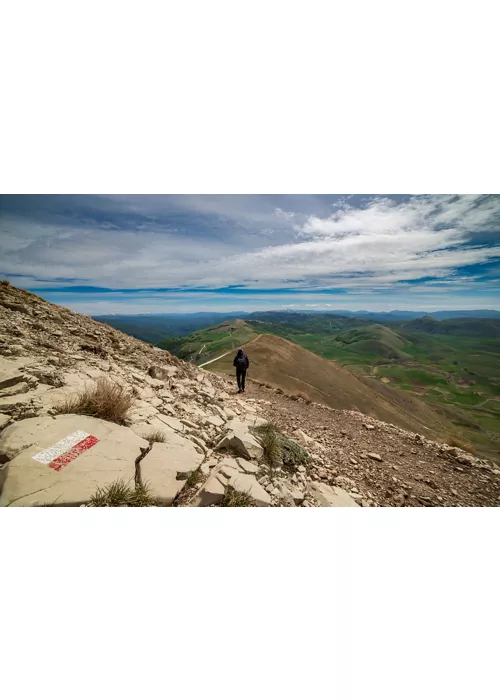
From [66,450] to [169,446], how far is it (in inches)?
36.6

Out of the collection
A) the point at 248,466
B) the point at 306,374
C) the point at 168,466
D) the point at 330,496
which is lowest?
the point at 306,374

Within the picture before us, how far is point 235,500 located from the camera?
2324mm

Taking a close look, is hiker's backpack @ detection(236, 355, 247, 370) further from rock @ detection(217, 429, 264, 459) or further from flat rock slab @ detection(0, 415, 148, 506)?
flat rock slab @ detection(0, 415, 148, 506)

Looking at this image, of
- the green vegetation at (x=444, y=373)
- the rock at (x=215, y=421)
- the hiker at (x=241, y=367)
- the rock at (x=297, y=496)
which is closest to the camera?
the rock at (x=297, y=496)

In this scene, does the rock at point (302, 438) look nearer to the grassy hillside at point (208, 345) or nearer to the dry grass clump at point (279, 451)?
the dry grass clump at point (279, 451)

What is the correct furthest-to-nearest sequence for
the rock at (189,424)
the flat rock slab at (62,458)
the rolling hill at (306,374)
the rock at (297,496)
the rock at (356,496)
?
the rolling hill at (306,374) < the rock at (189,424) < the rock at (356,496) < the rock at (297,496) < the flat rock slab at (62,458)

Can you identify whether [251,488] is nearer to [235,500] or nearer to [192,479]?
[235,500]

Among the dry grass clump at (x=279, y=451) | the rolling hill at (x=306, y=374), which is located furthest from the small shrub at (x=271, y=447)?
the rolling hill at (x=306, y=374)

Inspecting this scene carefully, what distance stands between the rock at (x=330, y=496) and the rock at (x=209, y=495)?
115cm

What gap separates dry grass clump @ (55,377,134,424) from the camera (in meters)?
2.81

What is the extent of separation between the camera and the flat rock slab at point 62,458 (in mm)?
1959

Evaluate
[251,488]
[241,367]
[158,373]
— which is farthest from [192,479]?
[241,367]

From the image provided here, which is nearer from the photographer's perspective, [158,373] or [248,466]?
[248,466]

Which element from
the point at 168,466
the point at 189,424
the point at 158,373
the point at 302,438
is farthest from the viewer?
the point at 158,373
